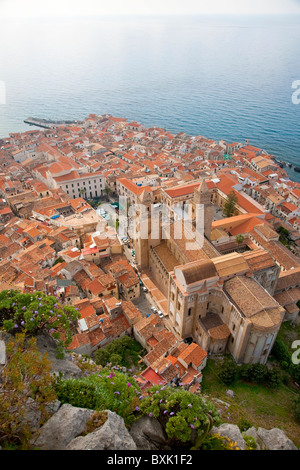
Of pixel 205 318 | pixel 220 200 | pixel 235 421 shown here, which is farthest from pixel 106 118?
pixel 235 421

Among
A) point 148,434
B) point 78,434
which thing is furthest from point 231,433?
point 78,434

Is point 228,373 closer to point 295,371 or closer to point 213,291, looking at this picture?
point 295,371

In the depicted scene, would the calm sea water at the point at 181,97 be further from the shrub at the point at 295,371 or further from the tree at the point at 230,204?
the shrub at the point at 295,371

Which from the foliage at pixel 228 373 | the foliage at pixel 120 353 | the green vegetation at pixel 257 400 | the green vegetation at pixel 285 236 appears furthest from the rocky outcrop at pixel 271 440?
the green vegetation at pixel 285 236

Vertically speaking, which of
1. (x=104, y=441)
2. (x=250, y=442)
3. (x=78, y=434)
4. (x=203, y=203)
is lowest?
(x=250, y=442)

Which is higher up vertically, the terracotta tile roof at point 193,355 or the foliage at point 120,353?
the terracotta tile roof at point 193,355
